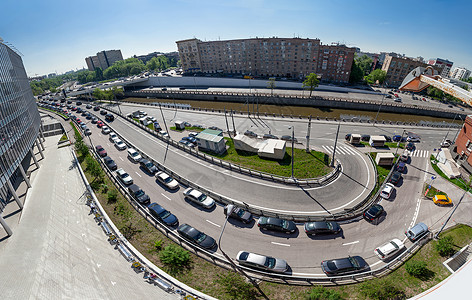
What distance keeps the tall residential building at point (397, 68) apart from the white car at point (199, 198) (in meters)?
116

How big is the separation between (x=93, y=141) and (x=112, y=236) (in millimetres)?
38756

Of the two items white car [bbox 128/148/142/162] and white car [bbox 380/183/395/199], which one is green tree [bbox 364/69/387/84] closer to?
white car [bbox 380/183/395/199]

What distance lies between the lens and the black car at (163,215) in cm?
2408

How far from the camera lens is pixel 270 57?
349ft

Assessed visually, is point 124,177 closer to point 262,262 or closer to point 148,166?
point 148,166

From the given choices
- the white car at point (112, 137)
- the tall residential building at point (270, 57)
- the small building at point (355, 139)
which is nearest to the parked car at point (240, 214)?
the small building at point (355, 139)

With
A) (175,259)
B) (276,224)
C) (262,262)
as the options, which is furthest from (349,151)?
(175,259)

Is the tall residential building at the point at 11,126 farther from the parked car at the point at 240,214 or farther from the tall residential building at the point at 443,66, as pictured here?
the tall residential building at the point at 443,66

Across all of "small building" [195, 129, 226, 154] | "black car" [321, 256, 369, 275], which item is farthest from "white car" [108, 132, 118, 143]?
"black car" [321, 256, 369, 275]

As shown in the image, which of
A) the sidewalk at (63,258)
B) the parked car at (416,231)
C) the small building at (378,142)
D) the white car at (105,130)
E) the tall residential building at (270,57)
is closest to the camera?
the sidewalk at (63,258)

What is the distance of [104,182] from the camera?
3350cm

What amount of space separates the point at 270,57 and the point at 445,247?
107171 millimetres

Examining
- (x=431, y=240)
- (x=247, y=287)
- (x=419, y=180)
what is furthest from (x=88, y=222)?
(x=419, y=180)

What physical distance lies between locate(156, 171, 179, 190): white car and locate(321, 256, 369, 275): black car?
2280cm
